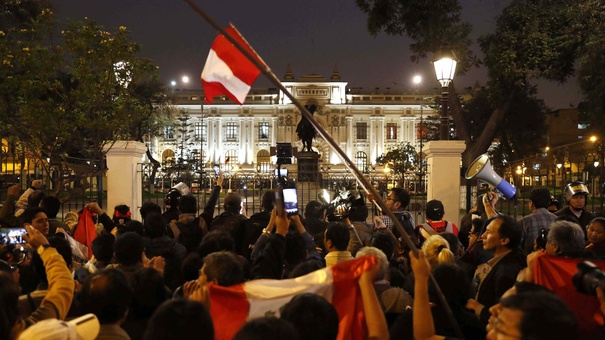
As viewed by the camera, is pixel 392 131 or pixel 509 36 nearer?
pixel 509 36

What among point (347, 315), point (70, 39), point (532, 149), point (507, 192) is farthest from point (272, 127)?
point (347, 315)

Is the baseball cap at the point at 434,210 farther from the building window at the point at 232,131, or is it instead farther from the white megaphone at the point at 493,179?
the building window at the point at 232,131

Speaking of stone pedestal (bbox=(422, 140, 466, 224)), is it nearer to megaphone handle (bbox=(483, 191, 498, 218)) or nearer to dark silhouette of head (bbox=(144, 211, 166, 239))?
megaphone handle (bbox=(483, 191, 498, 218))

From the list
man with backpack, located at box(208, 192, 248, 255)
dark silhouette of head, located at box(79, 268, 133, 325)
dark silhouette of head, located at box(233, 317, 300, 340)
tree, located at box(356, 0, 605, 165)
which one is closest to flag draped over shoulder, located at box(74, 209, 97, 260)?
man with backpack, located at box(208, 192, 248, 255)

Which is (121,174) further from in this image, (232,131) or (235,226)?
(232,131)

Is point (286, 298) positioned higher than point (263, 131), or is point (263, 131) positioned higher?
point (263, 131)

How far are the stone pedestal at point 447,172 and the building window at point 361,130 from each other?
220 ft

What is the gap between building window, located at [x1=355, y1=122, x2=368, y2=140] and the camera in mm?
79312

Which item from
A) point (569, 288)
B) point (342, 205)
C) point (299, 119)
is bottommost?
point (569, 288)

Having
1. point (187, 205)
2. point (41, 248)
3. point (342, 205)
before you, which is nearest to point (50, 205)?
point (187, 205)

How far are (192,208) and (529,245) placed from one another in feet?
13.4

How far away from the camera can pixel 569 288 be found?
405 cm

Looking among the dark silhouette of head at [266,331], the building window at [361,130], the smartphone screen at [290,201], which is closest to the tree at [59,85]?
the smartphone screen at [290,201]

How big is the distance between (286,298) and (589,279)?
1650 millimetres
